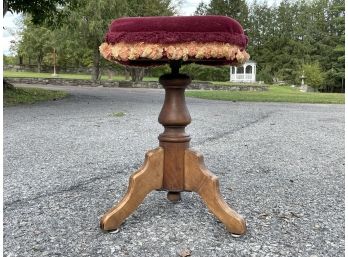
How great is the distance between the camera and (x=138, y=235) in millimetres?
2139

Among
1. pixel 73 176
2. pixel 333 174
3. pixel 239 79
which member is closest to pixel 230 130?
pixel 333 174

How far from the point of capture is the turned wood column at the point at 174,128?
2234 millimetres

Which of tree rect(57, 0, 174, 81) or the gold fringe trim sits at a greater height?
tree rect(57, 0, 174, 81)

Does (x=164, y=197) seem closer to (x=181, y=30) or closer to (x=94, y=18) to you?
(x=181, y=30)

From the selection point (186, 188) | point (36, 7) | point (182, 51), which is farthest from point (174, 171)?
point (36, 7)

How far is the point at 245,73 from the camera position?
3709 centimetres

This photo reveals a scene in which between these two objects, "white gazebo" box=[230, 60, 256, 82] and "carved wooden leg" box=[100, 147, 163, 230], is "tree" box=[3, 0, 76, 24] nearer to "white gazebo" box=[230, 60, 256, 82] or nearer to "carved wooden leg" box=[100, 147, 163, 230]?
"carved wooden leg" box=[100, 147, 163, 230]

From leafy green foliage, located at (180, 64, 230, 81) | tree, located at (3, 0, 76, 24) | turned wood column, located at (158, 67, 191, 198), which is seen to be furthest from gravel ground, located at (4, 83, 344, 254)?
leafy green foliage, located at (180, 64, 230, 81)

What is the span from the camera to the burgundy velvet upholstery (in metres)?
1.97

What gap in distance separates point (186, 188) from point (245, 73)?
3566cm

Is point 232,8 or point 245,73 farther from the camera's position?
point 232,8

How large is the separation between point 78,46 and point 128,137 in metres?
17.6

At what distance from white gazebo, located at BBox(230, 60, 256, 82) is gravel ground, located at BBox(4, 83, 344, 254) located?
31106 mm

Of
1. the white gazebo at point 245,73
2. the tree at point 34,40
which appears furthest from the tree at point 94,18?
the white gazebo at point 245,73
